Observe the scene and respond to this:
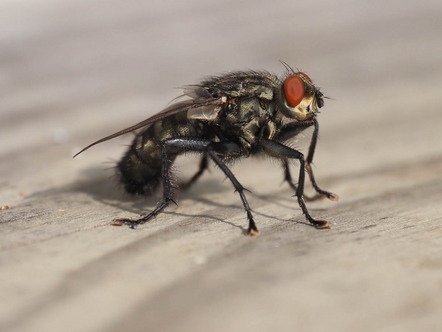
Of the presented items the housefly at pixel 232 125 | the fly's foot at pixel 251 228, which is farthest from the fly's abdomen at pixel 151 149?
the fly's foot at pixel 251 228

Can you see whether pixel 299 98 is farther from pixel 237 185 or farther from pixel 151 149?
pixel 151 149

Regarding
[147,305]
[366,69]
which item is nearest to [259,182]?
[366,69]

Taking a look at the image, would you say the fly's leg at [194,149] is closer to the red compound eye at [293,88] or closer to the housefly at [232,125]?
the housefly at [232,125]

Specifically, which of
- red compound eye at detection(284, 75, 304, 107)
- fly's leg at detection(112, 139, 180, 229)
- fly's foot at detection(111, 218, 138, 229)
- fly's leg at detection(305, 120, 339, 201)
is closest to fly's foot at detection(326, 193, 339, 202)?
fly's leg at detection(305, 120, 339, 201)

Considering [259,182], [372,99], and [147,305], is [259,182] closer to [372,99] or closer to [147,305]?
[372,99]

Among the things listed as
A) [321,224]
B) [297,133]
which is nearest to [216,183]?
[297,133]

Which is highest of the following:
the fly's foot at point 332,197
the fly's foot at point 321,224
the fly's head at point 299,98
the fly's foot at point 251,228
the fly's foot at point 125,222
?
the fly's head at point 299,98

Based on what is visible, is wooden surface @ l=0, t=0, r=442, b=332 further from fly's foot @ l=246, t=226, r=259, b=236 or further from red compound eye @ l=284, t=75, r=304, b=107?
red compound eye @ l=284, t=75, r=304, b=107

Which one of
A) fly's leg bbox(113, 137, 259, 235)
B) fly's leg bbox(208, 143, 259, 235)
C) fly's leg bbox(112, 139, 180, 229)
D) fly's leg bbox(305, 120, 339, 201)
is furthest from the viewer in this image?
fly's leg bbox(305, 120, 339, 201)
